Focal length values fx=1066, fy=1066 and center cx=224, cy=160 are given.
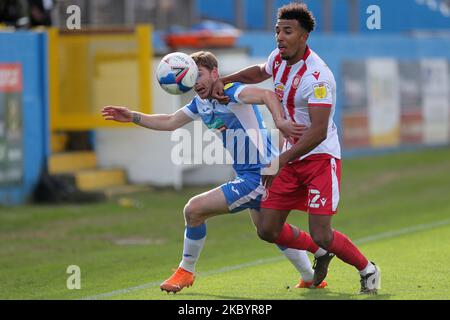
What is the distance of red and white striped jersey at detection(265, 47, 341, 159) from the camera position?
830 cm

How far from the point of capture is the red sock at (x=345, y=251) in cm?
860

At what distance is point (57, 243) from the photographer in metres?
14.1

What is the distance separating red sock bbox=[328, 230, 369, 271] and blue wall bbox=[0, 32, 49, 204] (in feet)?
33.0

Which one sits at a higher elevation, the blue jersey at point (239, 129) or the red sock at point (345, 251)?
the blue jersey at point (239, 129)

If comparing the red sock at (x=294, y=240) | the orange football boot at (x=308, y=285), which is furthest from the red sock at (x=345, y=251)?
the orange football boot at (x=308, y=285)

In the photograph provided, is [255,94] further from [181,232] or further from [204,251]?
[181,232]

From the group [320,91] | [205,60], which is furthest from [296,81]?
[205,60]

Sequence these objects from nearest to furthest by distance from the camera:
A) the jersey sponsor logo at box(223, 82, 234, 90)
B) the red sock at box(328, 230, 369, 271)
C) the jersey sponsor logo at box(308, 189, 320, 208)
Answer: the jersey sponsor logo at box(308, 189, 320, 208) → the red sock at box(328, 230, 369, 271) → the jersey sponsor logo at box(223, 82, 234, 90)

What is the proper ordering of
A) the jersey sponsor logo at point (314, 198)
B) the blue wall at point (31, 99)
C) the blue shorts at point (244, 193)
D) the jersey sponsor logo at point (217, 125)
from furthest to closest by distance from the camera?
the blue wall at point (31, 99)
the jersey sponsor logo at point (217, 125)
the blue shorts at point (244, 193)
the jersey sponsor logo at point (314, 198)

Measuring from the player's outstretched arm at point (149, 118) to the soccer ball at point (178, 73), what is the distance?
0.53 meters

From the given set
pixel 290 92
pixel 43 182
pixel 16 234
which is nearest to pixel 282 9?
pixel 290 92

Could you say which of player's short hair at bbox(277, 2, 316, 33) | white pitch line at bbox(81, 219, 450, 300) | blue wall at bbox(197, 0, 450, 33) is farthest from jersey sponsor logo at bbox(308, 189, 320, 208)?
blue wall at bbox(197, 0, 450, 33)

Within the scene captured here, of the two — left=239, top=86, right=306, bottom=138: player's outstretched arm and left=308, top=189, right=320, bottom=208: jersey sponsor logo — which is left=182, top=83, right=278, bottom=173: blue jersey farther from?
left=308, top=189, right=320, bottom=208: jersey sponsor logo

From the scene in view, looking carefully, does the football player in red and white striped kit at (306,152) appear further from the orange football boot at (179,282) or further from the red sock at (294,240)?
the orange football boot at (179,282)
